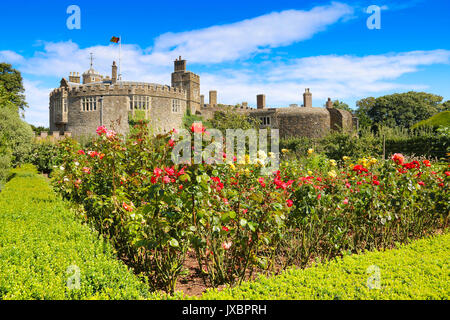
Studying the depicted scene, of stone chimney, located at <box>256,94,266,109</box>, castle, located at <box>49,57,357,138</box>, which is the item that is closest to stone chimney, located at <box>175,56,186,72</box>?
castle, located at <box>49,57,357,138</box>

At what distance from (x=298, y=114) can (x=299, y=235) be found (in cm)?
2725

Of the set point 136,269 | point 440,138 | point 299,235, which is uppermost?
point 440,138

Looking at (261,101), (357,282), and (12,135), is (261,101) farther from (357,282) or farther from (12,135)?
(357,282)

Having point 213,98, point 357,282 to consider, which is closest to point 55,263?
point 357,282

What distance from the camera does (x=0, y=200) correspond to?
676cm

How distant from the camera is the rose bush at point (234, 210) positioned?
10.7ft

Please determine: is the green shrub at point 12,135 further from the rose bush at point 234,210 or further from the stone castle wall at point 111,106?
the stone castle wall at point 111,106

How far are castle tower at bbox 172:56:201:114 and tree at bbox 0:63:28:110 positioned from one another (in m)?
16.2

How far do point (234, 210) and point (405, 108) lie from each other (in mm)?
48214

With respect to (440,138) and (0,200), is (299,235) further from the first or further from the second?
(440,138)

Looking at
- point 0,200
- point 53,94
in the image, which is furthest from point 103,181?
point 53,94

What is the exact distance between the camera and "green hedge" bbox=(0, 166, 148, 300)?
263 centimetres

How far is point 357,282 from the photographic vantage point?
302 cm
